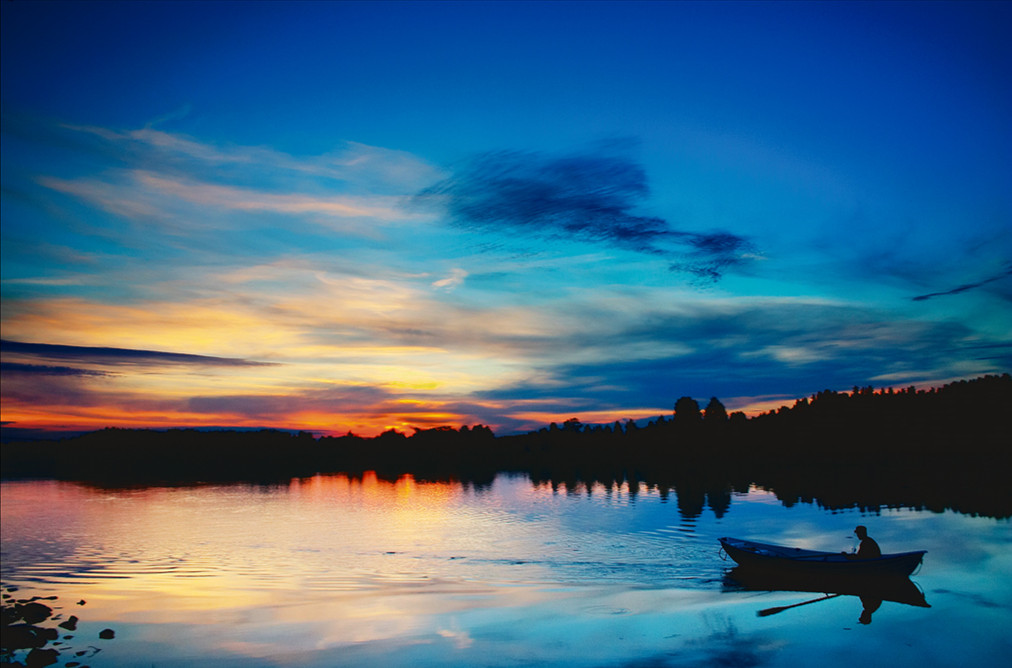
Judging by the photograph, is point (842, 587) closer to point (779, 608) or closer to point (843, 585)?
point (843, 585)

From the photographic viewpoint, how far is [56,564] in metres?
39.4

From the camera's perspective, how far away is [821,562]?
1123 inches

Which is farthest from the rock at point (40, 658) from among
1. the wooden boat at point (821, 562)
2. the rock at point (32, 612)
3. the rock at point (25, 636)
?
the wooden boat at point (821, 562)

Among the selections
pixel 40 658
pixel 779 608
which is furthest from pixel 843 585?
pixel 40 658

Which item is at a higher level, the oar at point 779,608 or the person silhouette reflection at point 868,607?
the person silhouette reflection at point 868,607

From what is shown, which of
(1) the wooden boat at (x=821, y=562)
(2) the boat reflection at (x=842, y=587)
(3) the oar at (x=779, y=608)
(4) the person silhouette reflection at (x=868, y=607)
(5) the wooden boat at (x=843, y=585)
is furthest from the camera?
(1) the wooden boat at (x=821, y=562)

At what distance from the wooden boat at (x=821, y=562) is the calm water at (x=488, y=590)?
4.77 feet

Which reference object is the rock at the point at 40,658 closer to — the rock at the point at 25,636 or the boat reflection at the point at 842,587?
the rock at the point at 25,636

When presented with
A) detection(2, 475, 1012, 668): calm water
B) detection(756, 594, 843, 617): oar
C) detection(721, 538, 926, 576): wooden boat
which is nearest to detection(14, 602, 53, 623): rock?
detection(2, 475, 1012, 668): calm water

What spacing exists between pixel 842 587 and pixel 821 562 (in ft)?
4.97

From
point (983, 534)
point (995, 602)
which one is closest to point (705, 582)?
point (995, 602)

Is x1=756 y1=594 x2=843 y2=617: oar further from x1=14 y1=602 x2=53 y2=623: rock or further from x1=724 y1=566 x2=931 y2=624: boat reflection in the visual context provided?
x1=14 y1=602 x2=53 y2=623: rock

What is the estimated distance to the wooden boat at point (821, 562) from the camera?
28.0m

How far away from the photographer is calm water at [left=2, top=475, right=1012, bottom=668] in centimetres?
2111
